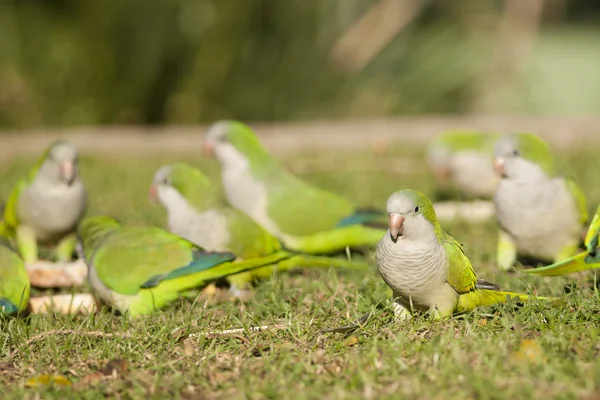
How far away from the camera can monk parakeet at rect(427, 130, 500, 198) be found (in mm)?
5902

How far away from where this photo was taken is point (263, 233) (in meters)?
4.29

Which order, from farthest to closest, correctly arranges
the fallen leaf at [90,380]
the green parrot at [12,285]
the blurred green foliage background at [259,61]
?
the blurred green foliage background at [259,61]
the green parrot at [12,285]
the fallen leaf at [90,380]

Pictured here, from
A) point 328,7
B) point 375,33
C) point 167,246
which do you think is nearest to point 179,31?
point 328,7

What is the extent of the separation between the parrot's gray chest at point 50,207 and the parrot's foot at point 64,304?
2.31ft

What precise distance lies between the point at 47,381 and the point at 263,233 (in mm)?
1600

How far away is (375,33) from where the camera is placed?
11188 millimetres

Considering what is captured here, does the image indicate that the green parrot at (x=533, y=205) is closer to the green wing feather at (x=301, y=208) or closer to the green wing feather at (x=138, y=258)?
the green wing feather at (x=301, y=208)

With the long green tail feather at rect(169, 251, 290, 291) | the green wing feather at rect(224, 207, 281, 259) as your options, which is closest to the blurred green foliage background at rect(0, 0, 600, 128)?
the green wing feather at rect(224, 207, 281, 259)

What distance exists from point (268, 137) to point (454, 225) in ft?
11.9

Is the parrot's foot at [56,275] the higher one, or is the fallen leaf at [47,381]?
the fallen leaf at [47,381]

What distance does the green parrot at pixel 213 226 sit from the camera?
4227 millimetres

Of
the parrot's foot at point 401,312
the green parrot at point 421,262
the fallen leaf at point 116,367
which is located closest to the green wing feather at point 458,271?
the green parrot at point 421,262

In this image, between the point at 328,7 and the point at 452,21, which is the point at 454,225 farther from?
the point at 452,21

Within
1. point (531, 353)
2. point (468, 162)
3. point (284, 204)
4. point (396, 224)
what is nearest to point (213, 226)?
point (284, 204)
